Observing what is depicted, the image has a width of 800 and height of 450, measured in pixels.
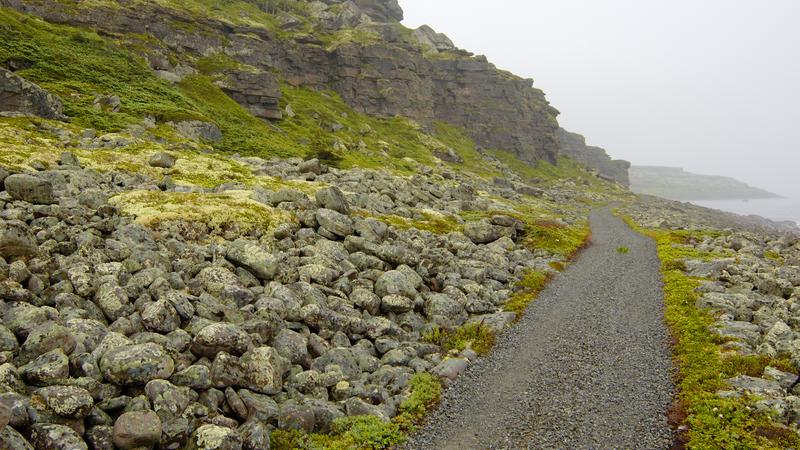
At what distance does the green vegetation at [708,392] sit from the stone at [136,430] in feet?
62.7

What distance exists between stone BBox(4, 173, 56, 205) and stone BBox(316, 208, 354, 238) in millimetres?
17624

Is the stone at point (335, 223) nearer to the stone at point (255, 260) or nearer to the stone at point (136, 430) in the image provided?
the stone at point (255, 260)

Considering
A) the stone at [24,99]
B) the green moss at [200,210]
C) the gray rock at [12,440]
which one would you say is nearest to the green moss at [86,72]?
the stone at [24,99]

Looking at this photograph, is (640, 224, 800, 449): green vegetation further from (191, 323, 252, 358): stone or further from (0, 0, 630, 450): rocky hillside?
(191, 323, 252, 358): stone

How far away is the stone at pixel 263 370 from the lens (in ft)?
57.5

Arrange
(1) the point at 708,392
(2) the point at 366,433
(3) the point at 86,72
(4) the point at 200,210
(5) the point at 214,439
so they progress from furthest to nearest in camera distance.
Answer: (3) the point at 86,72
(4) the point at 200,210
(1) the point at 708,392
(2) the point at 366,433
(5) the point at 214,439

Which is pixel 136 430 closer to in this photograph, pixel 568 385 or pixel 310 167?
pixel 568 385

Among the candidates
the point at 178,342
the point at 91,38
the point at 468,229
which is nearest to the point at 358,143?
the point at 91,38

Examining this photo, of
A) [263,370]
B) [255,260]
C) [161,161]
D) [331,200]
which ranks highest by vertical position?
[331,200]

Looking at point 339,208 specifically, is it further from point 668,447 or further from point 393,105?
point 393,105

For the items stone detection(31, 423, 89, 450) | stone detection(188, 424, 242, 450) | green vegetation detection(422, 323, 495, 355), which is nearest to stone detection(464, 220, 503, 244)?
green vegetation detection(422, 323, 495, 355)

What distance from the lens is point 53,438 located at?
40.0 feet

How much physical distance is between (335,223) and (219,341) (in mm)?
18450

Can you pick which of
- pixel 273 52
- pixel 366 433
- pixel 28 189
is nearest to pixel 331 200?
pixel 28 189
